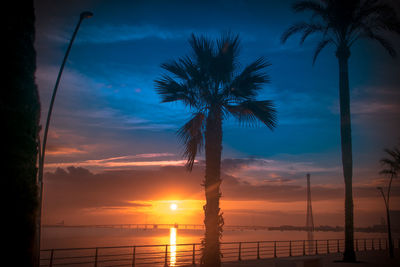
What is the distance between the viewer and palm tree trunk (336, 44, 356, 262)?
61.7 feet

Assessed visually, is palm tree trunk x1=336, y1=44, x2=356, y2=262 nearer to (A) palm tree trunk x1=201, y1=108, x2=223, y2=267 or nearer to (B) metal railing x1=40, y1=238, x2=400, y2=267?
(B) metal railing x1=40, y1=238, x2=400, y2=267

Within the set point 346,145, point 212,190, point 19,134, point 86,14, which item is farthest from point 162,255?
point 19,134

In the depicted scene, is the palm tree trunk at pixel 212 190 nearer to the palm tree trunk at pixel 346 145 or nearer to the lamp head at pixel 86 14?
the lamp head at pixel 86 14

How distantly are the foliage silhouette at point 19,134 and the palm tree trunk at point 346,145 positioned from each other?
19345mm

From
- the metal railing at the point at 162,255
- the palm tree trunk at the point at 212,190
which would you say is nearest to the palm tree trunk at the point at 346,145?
the metal railing at the point at 162,255

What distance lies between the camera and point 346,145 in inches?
786

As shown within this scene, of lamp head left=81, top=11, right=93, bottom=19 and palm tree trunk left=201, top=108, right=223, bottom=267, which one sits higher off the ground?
lamp head left=81, top=11, right=93, bottom=19

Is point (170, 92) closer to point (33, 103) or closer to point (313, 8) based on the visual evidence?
point (33, 103)

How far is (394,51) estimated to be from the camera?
20.6 metres

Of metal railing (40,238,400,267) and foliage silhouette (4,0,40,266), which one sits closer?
foliage silhouette (4,0,40,266)

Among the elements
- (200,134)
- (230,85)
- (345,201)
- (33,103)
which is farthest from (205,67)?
(345,201)

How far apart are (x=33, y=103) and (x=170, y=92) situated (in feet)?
34.7

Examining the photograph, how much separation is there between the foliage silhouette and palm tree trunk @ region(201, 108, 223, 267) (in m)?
9.84

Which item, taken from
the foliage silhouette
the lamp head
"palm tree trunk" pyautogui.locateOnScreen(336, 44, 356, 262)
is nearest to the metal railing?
"palm tree trunk" pyautogui.locateOnScreen(336, 44, 356, 262)
